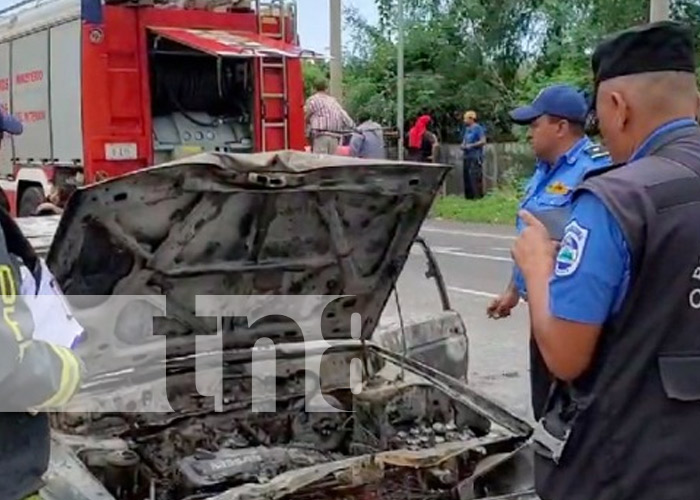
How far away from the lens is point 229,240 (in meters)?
3.75

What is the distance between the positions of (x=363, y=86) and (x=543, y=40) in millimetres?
4285

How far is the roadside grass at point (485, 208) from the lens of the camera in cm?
1717

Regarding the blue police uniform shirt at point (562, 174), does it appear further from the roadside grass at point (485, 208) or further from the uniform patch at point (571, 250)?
the roadside grass at point (485, 208)

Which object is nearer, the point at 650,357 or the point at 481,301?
the point at 650,357

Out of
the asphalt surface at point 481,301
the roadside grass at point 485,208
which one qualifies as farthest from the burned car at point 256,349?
the roadside grass at point 485,208

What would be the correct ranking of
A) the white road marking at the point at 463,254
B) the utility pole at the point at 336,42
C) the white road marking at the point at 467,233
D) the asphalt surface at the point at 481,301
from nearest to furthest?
1. the asphalt surface at the point at 481,301
2. the white road marking at the point at 463,254
3. the white road marking at the point at 467,233
4. the utility pole at the point at 336,42

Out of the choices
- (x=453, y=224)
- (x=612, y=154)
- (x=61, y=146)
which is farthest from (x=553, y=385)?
(x=453, y=224)

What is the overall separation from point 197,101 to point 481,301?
3737mm

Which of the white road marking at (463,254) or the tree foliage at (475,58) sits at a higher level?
the tree foliage at (475,58)

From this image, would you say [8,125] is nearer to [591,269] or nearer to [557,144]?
[591,269]

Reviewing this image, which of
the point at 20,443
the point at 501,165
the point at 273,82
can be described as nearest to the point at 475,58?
the point at 501,165

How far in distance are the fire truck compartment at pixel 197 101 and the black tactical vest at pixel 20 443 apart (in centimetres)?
806

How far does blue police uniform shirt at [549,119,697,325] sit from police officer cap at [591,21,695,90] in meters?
0.30

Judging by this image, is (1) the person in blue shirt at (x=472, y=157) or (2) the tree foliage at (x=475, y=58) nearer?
(1) the person in blue shirt at (x=472, y=157)
